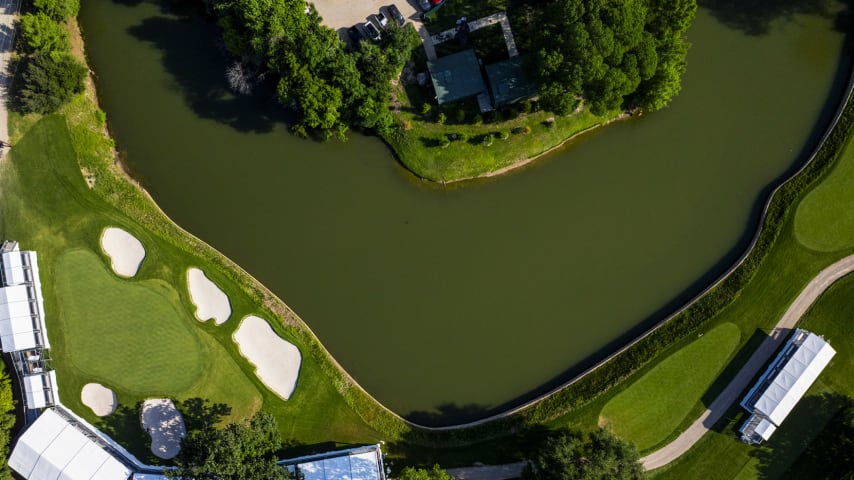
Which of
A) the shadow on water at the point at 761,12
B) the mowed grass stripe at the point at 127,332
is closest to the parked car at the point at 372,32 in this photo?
the mowed grass stripe at the point at 127,332

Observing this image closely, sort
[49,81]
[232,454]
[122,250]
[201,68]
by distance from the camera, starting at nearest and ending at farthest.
A: [232,454] → [49,81] → [122,250] → [201,68]

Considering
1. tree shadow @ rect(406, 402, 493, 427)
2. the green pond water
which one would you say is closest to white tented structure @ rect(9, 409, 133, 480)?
the green pond water

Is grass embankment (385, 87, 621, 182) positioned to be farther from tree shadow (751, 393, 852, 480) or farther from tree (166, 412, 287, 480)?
tree shadow (751, 393, 852, 480)

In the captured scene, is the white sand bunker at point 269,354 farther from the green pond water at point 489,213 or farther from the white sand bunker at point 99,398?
the white sand bunker at point 99,398

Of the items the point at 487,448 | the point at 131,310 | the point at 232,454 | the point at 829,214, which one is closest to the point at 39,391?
the point at 131,310

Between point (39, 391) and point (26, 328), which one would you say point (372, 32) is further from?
point (39, 391)

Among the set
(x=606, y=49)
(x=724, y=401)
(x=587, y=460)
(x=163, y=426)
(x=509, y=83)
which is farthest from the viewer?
(x=163, y=426)
